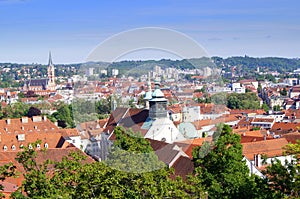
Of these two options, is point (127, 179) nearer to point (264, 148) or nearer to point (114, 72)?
point (114, 72)

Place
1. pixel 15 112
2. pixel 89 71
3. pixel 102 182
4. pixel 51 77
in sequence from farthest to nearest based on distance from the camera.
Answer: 1. pixel 51 77
2. pixel 15 112
3. pixel 102 182
4. pixel 89 71

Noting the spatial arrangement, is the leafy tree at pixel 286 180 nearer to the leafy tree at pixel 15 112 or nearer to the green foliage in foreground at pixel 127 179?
the green foliage in foreground at pixel 127 179

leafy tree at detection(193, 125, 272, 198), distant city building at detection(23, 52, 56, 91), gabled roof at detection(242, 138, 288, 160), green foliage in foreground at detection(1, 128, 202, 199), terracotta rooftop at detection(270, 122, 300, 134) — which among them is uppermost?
distant city building at detection(23, 52, 56, 91)

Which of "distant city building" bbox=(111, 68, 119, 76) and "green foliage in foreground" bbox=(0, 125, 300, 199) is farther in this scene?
"green foliage in foreground" bbox=(0, 125, 300, 199)

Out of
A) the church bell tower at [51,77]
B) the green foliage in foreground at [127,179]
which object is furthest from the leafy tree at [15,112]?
the church bell tower at [51,77]

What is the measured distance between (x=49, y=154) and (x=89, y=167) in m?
10.9

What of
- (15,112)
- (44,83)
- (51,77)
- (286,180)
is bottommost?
(15,112)

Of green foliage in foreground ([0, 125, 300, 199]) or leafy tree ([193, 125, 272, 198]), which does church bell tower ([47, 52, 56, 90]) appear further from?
green foliage in foreground ([0, 125, 300, 199])

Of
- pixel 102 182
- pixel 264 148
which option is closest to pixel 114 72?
pixel 102 182

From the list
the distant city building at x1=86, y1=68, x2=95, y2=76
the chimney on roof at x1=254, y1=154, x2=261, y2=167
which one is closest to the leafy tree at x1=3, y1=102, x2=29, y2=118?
the chimney on roof at x1=254, y1=154, x2=261, y2=167

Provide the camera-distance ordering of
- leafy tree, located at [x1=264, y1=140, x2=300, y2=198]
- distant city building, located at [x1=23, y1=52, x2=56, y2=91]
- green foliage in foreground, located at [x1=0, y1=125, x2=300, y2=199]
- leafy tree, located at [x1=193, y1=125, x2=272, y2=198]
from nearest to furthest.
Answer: green foliage in foreground, located at [x1=0, y1=125, x2=300, y2=199]
leafy tree, located at [x1=264, y1=140, x2=300, y2=198]
leafy tree, located at [x1=193, y1=125, x2=272, y2=198]
distant city building, located at [x1=23, y1=52, x2=56, y2=91]

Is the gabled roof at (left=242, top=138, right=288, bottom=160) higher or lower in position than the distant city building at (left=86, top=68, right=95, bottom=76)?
lower

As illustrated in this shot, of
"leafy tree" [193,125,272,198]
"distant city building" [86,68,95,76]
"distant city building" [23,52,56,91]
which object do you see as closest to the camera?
"distant city building" [86,68,95,76]

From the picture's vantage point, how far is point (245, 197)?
12.4 meters
